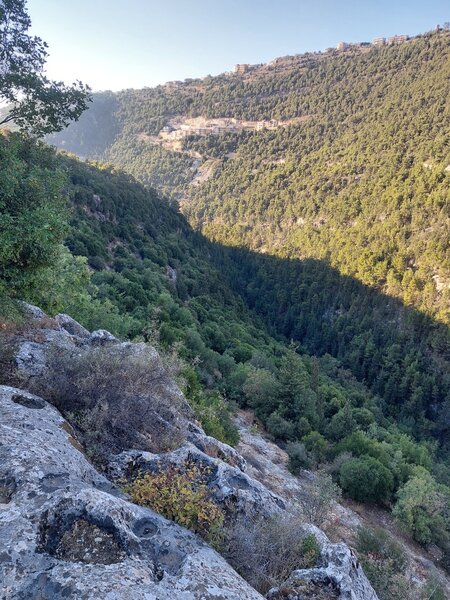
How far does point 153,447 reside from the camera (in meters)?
6.89

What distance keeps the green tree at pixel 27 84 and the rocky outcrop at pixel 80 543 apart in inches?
327

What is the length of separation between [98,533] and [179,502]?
1.12 meters

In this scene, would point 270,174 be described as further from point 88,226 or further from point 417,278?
point 88,226

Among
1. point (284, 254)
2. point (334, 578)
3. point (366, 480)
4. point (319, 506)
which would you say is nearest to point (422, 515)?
point (366, 480)

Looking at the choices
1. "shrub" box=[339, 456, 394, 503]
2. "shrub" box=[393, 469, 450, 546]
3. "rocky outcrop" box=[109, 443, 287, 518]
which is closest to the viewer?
"rocky outcrop" box=[109, 443, 287, 518]

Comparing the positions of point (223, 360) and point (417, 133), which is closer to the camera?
point (223, 360)

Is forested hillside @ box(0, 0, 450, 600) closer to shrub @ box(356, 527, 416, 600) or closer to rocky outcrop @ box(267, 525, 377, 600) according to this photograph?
shrub @ box(356, 527, 416, 600)

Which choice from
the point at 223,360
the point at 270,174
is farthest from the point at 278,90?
the point at 223,360

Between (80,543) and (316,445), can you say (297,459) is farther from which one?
(80,543)

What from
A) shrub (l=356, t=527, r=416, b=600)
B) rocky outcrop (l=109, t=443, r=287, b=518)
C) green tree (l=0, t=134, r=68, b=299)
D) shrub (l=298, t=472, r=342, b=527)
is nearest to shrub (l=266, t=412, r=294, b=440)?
shrub (l=356, t=527, r=416, b=600)

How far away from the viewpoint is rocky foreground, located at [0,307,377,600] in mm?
3836

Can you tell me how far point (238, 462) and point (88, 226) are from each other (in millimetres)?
38995

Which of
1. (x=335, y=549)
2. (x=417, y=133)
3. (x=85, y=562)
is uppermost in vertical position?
(x=417, y=133)

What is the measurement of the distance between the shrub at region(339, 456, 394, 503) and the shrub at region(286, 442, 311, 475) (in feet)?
6.52
